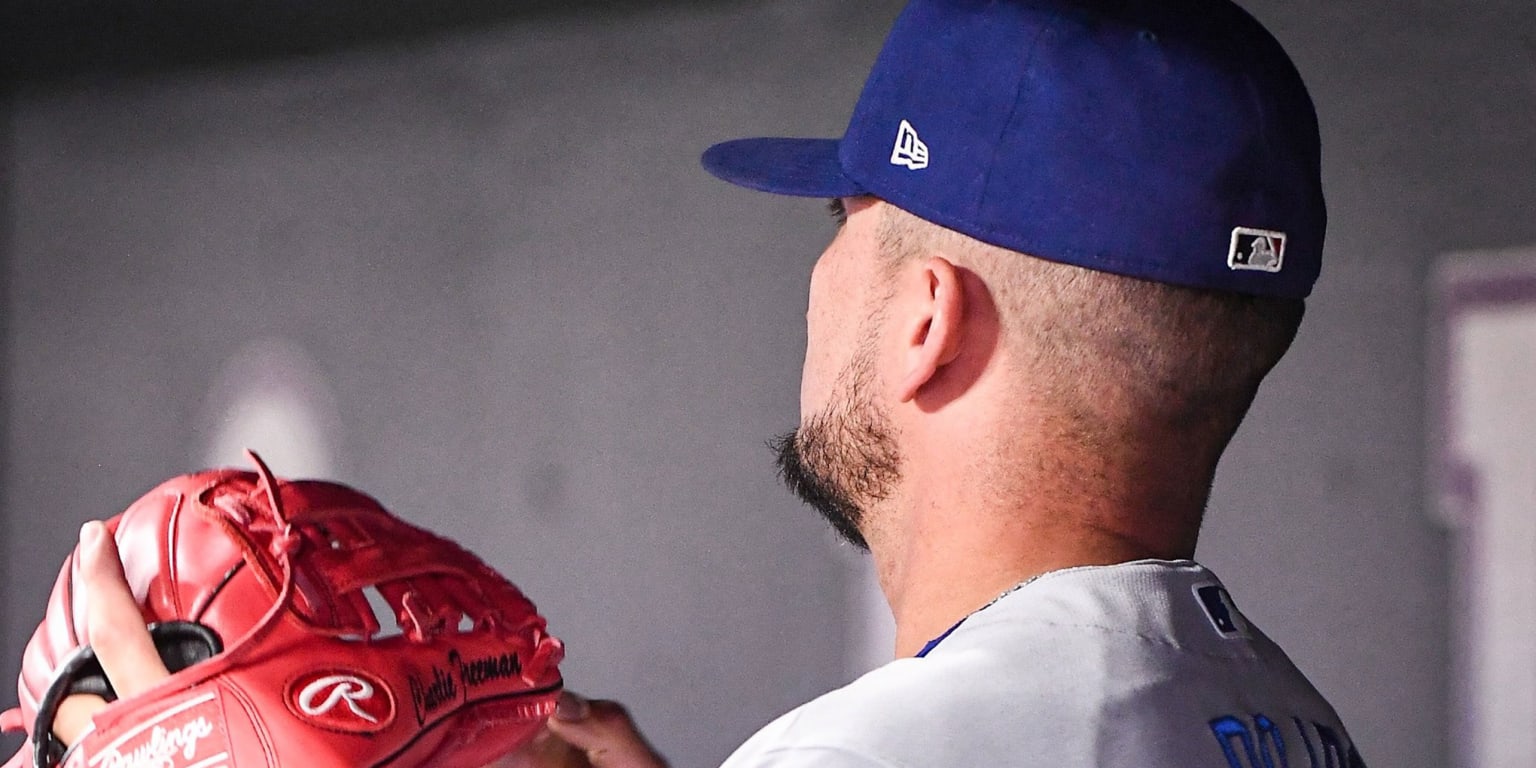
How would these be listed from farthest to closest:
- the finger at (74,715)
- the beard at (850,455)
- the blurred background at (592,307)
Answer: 1. the blurred background at (592,307)
2. the finger at (74,715)
3. the beard at (850,455)

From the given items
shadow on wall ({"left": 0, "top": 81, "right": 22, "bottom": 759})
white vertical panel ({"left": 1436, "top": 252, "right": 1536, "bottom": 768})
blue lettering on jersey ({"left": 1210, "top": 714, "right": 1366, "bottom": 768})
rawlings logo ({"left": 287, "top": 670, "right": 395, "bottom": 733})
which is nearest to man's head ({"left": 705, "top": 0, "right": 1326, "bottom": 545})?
blue lettering on jersey ({"left": 1210, "top": 714, "right": 1366, "bottom": 768})

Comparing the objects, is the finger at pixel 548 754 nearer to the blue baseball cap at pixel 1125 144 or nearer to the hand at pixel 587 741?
the hand at pixel 587 741

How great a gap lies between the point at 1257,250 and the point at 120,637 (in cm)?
73

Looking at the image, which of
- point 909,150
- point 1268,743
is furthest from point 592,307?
point 1268,743

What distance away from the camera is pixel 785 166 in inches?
36.8

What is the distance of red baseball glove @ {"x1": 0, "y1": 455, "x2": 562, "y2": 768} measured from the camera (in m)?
0.91

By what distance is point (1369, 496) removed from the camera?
8.71 feet

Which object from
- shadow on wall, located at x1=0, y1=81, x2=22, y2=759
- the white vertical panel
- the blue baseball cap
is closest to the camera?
the blue baseball cap

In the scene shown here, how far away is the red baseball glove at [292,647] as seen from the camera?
35.8 inches

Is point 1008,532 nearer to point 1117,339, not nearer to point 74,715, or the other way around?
point 1117,339

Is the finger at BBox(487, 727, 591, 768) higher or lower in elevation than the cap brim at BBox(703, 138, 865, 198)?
lower

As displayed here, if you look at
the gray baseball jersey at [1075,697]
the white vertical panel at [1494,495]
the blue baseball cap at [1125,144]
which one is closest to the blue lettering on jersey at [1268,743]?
the gray baseball jersey at [1075,697]

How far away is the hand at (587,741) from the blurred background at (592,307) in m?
1.85

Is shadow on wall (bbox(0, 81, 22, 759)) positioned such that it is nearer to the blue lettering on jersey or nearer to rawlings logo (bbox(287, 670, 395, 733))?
rawlings logo (bbox(287, 670, 395, 733))
